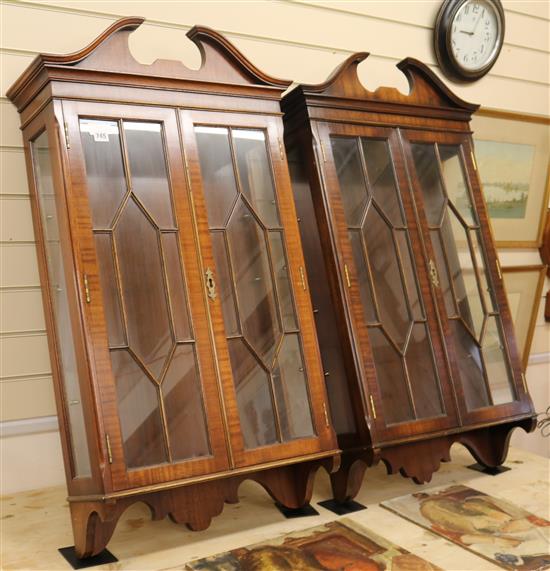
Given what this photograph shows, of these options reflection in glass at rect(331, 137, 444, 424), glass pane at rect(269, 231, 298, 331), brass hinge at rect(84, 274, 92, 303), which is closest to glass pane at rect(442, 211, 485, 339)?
reflection in glass at rect(331, 137, 444, 424)

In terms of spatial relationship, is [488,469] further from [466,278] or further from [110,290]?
[110,290]

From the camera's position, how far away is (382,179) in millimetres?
2818

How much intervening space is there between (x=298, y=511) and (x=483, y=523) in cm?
60

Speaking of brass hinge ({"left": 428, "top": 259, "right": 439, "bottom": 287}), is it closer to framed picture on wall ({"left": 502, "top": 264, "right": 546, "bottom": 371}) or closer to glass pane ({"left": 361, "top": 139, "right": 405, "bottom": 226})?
glass pane ({"left": 361, "top": 139, "right": 405, "bottom": 226})

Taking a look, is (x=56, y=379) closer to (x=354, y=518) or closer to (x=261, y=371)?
(x=261, y=371)

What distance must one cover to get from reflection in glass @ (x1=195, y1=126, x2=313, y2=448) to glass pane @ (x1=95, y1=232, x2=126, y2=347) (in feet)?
1.11

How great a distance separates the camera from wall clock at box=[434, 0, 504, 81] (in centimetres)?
374

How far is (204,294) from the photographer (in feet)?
7.66

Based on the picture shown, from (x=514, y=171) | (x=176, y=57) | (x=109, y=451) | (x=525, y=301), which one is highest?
(x=176, y=57)

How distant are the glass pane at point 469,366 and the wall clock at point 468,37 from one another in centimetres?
157

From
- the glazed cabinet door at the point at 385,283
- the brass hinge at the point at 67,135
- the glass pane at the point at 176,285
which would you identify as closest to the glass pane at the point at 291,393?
the glazed cabinet door at the point at 385,283

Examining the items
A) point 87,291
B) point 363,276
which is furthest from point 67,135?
point 363,276

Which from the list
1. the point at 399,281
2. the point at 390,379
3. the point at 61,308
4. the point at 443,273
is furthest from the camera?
the point at 443,273

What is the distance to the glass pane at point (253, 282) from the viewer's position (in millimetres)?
2432
